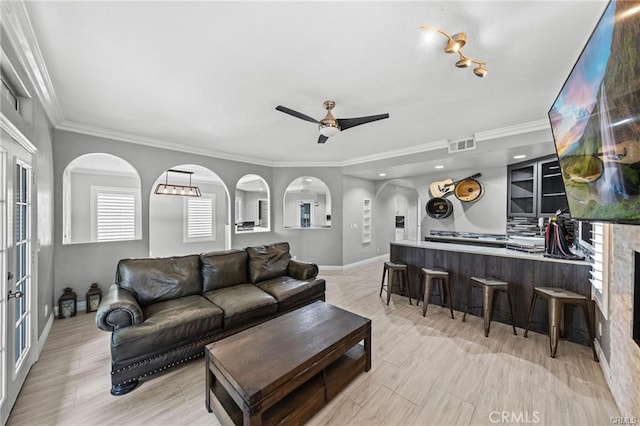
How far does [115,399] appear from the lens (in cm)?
192

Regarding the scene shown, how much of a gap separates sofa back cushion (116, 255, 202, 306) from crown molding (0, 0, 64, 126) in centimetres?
186

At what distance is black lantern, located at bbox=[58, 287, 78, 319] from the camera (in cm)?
338

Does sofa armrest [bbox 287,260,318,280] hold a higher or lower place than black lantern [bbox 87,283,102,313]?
higher

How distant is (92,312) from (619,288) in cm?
583

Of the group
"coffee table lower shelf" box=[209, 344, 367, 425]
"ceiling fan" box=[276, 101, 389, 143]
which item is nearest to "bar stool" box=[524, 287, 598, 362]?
"coffee table lower shelf" box=[209, 344, 367, 425]

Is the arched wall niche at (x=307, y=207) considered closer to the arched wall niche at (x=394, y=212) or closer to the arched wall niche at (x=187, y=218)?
the arched wall niche at (x=394, y=212)

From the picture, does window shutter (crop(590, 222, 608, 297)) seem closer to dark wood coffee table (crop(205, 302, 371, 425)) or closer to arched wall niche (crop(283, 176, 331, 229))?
dark wood coffee table (crop(205, 302, 371, 425))

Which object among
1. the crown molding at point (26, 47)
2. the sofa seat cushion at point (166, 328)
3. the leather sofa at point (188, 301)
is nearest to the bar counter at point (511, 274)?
the leather sofa at point (188, 301)

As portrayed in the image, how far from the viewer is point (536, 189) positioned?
4.41m

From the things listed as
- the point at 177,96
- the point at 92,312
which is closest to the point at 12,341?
the point at 92,312

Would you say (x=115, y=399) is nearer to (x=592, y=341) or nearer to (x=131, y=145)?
(x=131, y=145)

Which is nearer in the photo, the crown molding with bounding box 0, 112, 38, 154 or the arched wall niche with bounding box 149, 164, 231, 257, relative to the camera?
the crown molding with bounding box 0, 112, 38, 154

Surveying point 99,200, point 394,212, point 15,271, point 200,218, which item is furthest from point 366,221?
point 99,200

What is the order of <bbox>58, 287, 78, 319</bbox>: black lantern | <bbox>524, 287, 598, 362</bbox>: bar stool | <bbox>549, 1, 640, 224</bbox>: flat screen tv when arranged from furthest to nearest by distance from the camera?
1. <bbox>58, 287, 78, 319</bbox>: black lantern
2. <bbox>524, 287, 598, 362</bbox>: bar stool
3. <bbox>549, 1, 640, 224</bbox>: flat screen tv
